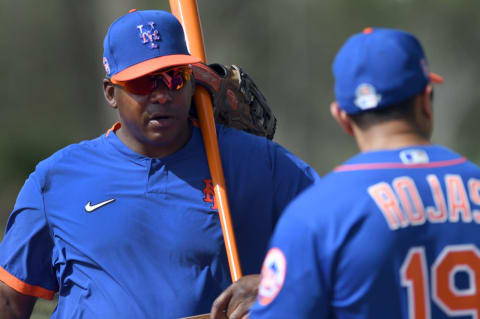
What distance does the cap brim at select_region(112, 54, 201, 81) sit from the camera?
361 centimetres

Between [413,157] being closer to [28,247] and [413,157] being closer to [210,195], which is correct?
[210,195]

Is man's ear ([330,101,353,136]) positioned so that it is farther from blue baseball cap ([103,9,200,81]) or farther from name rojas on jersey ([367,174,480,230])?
blue baseball cap ([103,9,200,81])

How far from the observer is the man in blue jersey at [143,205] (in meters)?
3.55

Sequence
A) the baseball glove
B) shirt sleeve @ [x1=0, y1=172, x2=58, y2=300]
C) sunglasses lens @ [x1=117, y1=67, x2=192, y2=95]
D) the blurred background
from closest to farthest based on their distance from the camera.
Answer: sunglasses lens @ [x1=117, y1=67, x2=192, y2=95] → shirt sleeve @ [x1=0, y1=172, x2=58, y2=300] → the baseball glove → the blurred background

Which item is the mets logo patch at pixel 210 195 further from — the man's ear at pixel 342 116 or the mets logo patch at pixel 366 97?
the mets logo patch at pixel 366 97

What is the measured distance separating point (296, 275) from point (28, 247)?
1.62m

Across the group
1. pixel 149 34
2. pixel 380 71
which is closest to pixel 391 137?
pixel 380 71

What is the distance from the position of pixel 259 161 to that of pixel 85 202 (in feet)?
2.40

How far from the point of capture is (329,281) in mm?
2506

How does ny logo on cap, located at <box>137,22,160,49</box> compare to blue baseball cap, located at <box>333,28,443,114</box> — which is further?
ny logo on cap, located at <box>137,22,160,49</box>

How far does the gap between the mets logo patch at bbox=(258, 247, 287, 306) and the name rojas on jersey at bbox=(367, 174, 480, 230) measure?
31 cm

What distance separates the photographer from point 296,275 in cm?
251

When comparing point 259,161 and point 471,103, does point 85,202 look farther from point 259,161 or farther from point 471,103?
point 471,103

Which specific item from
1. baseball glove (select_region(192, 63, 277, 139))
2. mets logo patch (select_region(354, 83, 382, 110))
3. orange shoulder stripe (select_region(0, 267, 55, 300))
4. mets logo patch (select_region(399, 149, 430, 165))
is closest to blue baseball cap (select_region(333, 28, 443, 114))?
mets logo patch (select_region(354, 83, 382, 110))
